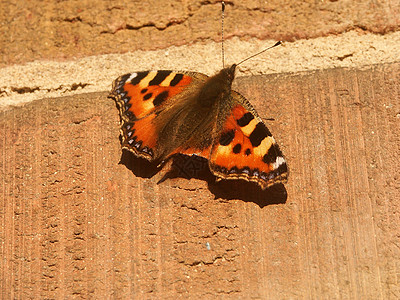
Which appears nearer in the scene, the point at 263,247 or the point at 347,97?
the point at 263,247

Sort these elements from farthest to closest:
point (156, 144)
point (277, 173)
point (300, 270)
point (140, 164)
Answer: point (156, 144) < point (140, 164) < point (277, 173) < point (300, 270)

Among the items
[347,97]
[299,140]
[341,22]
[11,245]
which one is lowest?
[11,245]

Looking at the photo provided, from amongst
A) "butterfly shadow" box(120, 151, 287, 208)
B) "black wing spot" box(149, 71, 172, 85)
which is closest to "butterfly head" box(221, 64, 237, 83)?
"black wing spot" box(149, 71, 172, 85)

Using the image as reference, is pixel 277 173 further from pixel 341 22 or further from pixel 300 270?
pixel 341 22

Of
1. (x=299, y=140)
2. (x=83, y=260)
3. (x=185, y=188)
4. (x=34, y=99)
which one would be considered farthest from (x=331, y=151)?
(x=34, y=99)

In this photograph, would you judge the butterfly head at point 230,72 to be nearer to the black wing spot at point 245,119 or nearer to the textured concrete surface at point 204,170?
the textured concrete surface at point 204,170

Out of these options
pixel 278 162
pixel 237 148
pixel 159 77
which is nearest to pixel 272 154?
pixel 278 162

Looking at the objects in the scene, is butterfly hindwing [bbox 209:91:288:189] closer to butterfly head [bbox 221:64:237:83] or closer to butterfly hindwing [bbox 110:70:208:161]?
butterfly head [bbox 221:64:237:83]

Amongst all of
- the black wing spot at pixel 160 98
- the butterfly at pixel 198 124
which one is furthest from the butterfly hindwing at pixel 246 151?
the black wing spot at pixel 160 98
